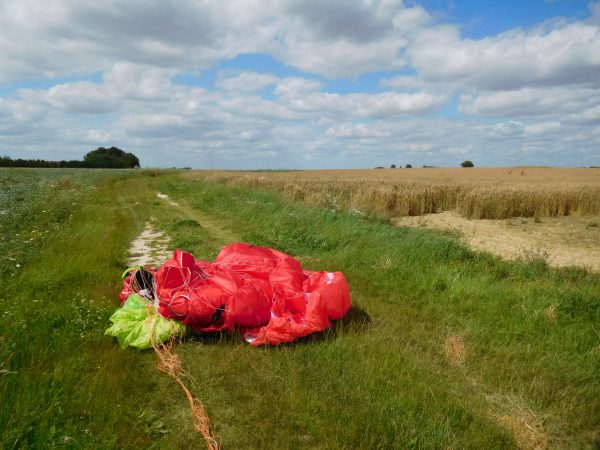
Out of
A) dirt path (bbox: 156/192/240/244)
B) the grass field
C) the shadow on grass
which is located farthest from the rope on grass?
dirt path (bbox: 156/192/240/244)

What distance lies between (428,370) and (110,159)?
113 metres

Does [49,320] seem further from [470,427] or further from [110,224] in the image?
[110,224]

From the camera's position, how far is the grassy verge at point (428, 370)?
3.46 meters

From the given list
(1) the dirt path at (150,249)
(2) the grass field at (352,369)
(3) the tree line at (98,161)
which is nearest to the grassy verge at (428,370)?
(2) the grass field at (352,369)

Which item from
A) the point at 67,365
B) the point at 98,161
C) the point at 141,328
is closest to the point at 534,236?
the point at 141,328

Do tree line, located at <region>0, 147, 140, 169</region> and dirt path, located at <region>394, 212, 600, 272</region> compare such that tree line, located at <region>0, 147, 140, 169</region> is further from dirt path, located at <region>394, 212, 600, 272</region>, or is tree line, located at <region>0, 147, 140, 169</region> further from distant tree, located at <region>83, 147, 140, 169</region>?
dirt path, located at <region>394, 212, 600, 272</region>

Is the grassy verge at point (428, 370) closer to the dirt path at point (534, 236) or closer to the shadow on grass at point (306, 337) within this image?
the shadow on grass at point (306, 337)

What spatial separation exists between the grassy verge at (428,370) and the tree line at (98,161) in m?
104

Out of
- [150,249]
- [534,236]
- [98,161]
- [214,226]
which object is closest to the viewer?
[150,249]

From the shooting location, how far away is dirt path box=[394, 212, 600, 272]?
1009cm

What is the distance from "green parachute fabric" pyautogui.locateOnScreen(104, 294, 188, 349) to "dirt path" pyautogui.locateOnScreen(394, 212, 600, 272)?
6.95m

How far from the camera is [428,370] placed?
4.40 meters

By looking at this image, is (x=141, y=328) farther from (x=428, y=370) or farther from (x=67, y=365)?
(x=428, y=370)

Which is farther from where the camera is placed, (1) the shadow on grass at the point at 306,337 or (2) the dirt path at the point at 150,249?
(2) the dirt path at the point at 150,249
